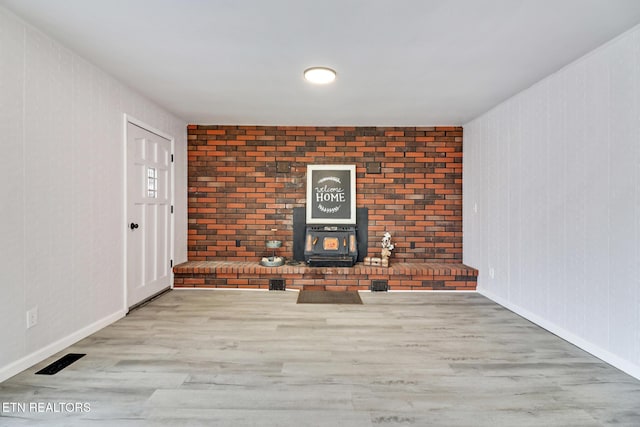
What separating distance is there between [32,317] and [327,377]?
205cm

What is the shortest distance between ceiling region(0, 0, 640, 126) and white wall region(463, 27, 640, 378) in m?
0.28

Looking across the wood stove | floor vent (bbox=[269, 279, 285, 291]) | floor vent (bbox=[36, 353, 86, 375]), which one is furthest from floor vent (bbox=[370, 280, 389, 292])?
floor vent (bbox=[36, 353, 86, 375])

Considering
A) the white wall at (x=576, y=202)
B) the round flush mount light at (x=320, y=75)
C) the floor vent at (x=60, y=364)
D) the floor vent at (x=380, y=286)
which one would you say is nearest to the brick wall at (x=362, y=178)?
the floor vent at (x=380, y=286)

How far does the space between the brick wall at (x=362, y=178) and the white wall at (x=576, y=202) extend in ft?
2.81

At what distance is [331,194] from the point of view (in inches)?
185

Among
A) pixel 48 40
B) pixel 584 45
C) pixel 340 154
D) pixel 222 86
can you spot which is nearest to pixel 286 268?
pixel 340 154

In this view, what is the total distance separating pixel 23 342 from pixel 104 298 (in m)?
0.82

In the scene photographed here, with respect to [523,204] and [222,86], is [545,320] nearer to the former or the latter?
[523,204]

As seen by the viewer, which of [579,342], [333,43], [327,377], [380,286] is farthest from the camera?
[380,286]

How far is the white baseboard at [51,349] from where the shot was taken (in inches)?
79.9

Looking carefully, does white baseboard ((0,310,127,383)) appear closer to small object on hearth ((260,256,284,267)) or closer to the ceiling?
small object on hearth ((260,256,284,267))

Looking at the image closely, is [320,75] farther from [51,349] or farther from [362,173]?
[51,349]

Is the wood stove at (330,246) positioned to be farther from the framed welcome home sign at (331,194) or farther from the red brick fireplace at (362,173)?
the red brick fireplace at (362,173)

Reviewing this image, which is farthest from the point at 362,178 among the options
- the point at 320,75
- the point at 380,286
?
the point at 320,75
